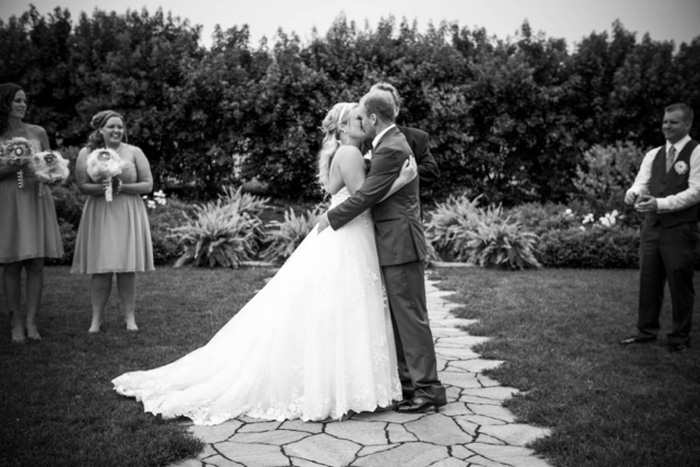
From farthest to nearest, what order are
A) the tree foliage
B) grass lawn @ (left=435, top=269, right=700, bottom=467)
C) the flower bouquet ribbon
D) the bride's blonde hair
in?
the tree foliage → the flower bouquet ribbon → the bride's blonde hair → grass lawn @ (left=435, top=269, right=700, bottom=467)

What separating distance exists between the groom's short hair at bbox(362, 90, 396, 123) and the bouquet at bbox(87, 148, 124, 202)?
2900 millimetres

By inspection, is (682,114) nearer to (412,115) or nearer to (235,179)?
(412,115)

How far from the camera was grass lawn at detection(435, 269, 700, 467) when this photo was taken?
3.36 metres

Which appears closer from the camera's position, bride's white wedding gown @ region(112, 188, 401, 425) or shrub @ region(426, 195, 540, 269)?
bride's white wedding gown @ region(112, 188, 401, 425)

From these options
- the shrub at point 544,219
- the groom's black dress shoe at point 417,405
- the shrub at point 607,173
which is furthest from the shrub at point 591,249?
the groom's black dress shoe at point 417,405

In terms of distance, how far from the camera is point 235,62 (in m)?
13.6

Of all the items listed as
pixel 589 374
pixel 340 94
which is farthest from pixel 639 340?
pixel 340 94

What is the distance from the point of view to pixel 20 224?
5523 mm

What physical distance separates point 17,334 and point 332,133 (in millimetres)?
3622

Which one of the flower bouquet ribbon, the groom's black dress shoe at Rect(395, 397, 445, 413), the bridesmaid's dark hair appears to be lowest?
the groom's black dress shoe at Rect(395, 397, 445, 413)

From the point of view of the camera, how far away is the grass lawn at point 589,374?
3363 millimetres

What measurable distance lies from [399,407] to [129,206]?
3518mm

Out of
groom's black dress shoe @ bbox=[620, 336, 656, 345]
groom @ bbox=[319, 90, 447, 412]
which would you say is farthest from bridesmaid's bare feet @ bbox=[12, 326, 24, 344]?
groom's black dress shoe @ bbox=[620, 336, 656, 345]

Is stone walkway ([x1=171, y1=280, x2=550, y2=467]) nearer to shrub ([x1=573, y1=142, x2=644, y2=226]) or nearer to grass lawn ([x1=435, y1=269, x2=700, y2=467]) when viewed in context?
grass lawn ([x1=435, y1=269, x2=700, y2=467])
